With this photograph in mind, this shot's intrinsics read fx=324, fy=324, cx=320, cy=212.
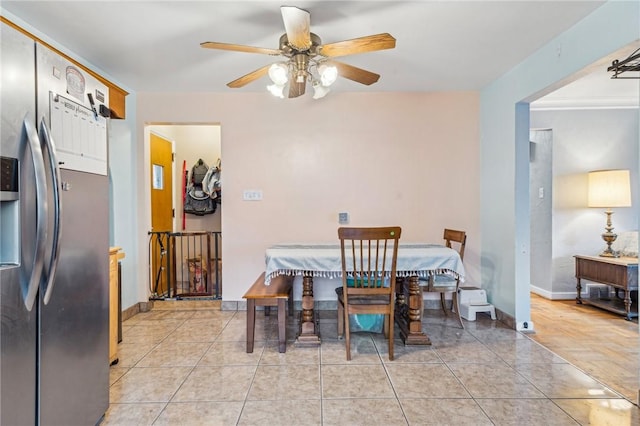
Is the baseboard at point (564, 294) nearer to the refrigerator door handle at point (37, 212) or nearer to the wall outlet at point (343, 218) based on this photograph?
the wall outlet at point (343, 218)

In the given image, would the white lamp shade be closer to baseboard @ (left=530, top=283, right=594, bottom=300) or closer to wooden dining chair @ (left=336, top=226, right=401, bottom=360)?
baseboard @ (left=530, top=283, right=594, bottom=300)

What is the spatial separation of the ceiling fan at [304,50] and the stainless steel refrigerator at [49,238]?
0.91 m

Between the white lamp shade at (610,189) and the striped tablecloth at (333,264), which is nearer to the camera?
the striped tablecloth at (333,264)

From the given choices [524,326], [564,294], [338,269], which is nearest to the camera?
[338,269]

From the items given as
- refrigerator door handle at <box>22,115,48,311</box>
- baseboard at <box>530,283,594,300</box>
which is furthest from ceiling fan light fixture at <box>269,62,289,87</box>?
baseboard at <box>530,283,594,300</box>

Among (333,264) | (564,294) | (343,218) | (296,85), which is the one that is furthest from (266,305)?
(564,294)

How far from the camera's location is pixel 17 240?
3.94 feet

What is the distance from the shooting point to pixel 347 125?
3.79m

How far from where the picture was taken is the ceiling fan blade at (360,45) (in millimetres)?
1935

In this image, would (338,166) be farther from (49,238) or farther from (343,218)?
(49,238)

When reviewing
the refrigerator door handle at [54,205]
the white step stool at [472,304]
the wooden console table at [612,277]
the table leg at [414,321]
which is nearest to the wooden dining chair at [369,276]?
the table leg at [414,321]

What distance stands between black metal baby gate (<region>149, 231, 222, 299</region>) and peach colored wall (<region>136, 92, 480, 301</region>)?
56 centimetres

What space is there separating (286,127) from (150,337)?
2579 mm

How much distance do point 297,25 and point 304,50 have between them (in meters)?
0.35
